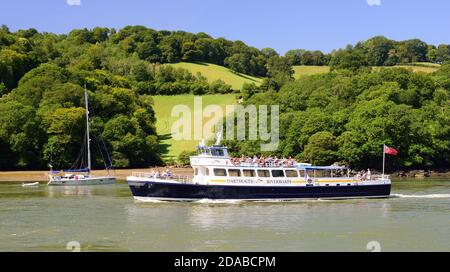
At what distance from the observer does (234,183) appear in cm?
6234

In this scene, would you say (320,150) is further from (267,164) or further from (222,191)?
(222,191)

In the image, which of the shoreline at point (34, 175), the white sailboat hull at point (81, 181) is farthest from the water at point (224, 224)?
the shoreline at point (34, 175)

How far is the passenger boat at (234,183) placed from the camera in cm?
6194

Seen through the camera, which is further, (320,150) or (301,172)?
(320,150)

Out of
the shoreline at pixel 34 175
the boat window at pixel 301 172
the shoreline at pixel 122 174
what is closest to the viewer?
the boat window at pixel 301 172

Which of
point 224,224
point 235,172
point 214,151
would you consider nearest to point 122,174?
point 214,151

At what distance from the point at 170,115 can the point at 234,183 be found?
96254mm

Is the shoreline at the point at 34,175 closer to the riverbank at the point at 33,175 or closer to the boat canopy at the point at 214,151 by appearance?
the riverbank at the point at 33,175

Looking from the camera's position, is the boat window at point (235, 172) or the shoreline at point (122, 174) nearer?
the boat window at point (235, 172)

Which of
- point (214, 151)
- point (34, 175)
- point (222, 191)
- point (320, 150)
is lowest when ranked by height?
point (34, 175)

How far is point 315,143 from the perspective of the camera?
4382 inches

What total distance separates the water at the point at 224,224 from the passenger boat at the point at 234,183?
130cm

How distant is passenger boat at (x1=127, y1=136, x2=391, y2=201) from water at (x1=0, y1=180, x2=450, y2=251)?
4.28ft
